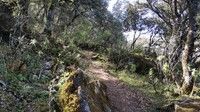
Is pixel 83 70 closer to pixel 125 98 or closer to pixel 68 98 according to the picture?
pixel 125 98

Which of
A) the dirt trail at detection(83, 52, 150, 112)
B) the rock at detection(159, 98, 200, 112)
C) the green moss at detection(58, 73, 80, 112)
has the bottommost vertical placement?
the dirt trail at detection(83, 52, 150, 112)

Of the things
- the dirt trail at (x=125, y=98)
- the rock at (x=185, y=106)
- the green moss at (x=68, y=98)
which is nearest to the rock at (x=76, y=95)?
the green moss at (x=68, y=98)

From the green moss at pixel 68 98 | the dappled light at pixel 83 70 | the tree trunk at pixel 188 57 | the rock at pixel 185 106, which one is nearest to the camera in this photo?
the green moss at pixel 68 98

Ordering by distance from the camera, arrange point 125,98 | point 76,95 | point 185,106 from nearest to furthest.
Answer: point 76,95 < point 185,106 < point 125,98

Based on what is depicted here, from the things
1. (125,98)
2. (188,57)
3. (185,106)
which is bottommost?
(125,98)

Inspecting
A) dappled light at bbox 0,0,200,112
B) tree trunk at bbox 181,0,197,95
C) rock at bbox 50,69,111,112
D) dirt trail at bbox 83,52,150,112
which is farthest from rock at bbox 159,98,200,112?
rock at bbox 50,69,111,112

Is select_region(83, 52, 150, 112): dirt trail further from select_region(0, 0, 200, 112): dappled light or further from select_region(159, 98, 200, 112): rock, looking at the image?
select_region(159, 98, 200, 112): rock

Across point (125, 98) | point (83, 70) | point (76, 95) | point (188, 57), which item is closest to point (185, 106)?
point (125, 98)

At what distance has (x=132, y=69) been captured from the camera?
67.5 feet

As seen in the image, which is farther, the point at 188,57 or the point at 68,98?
the point at 188,57

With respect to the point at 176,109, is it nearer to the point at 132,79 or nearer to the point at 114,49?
the point at 132,79

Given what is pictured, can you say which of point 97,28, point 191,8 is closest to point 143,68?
point 191,8

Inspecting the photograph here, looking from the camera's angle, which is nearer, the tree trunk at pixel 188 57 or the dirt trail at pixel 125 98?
the dirt trail at pixel 125 98

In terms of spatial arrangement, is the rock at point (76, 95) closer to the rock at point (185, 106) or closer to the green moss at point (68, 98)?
the green moss at point (68, 98)
